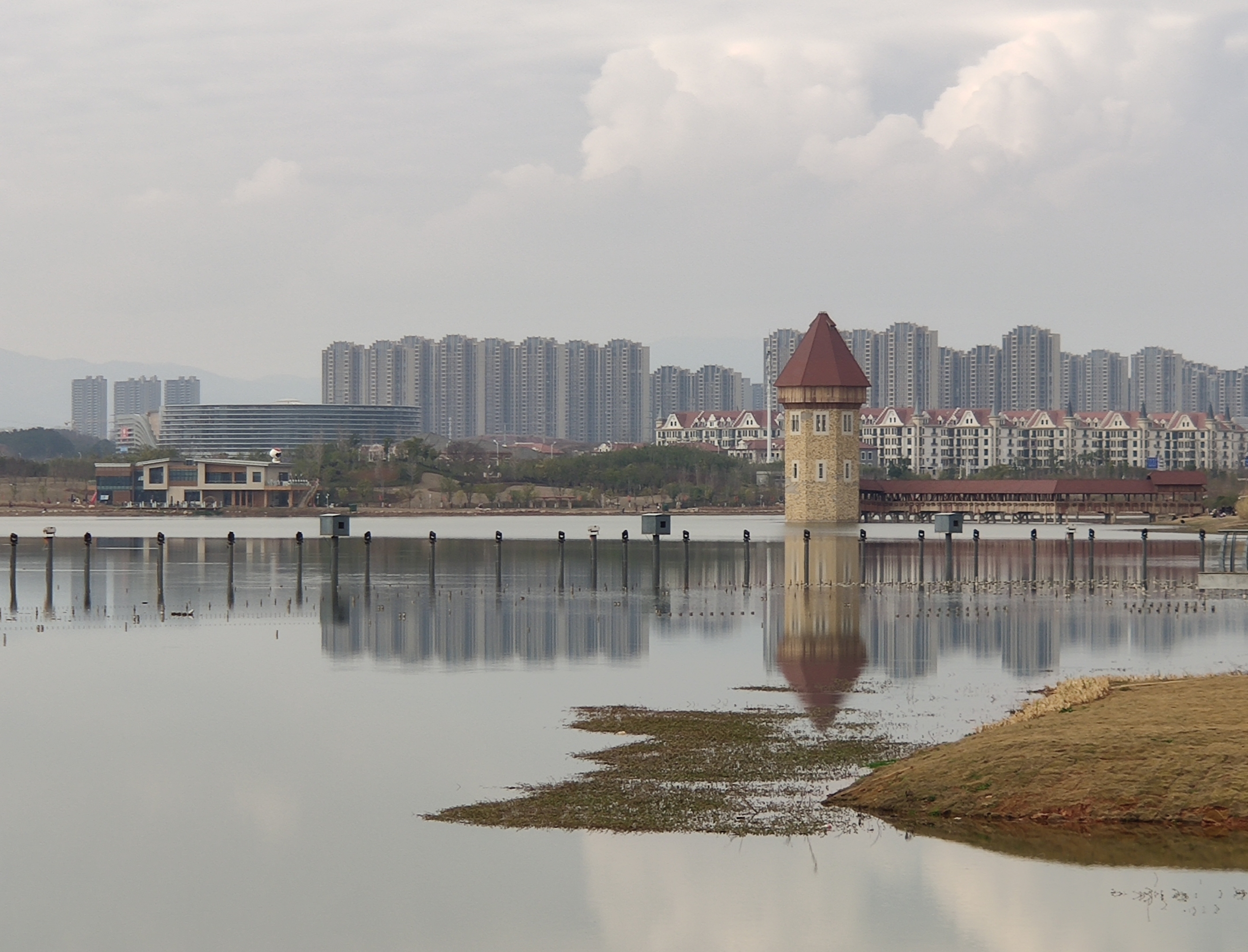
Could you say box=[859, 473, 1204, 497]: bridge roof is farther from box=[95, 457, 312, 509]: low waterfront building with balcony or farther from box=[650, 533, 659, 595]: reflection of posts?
box=[650, 533, 659, 595]: reflection of posts

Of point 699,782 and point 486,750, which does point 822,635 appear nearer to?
point 486,750

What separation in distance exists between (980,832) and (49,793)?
995 centimetres

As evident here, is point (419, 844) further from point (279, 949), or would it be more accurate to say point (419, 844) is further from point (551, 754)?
point (551, 754)

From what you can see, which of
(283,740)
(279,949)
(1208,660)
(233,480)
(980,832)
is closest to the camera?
(279,949)

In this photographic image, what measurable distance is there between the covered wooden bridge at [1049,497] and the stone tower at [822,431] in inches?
411

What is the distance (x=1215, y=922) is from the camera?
13.9 metres

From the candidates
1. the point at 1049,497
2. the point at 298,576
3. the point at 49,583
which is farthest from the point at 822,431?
the point at 49,583

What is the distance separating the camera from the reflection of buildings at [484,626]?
3288 centimetres

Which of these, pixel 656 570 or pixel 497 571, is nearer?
pixel 497 571

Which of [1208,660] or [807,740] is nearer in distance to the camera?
[807,740]

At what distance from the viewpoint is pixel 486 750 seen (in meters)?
21.5

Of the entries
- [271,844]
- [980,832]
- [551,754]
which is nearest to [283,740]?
[551,754]

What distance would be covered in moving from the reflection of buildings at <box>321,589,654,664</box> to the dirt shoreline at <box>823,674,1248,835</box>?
47.0ft

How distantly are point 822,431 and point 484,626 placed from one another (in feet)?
234
